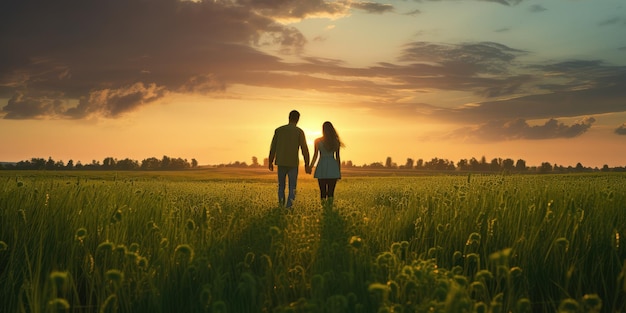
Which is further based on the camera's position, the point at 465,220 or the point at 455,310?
the point at 465,220

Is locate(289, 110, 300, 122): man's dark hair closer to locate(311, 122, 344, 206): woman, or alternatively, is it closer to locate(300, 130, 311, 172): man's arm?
locate(300, 130, 311, 172): man's arm

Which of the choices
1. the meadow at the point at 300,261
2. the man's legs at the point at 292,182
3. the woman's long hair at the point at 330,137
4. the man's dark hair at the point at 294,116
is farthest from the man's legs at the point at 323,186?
the meadow at the point at 300,261

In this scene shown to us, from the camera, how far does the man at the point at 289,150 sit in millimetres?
19812

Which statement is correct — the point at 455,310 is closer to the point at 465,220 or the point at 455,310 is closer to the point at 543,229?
the point at 543,229

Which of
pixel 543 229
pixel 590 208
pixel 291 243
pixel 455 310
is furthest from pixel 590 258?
pixel 455 310

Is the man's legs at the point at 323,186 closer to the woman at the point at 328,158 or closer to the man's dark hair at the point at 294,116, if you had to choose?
the woman at the point at 328,158

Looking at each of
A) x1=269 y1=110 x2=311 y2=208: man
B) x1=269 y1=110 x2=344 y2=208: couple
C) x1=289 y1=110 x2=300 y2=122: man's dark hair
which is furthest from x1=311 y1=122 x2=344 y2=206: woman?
x1=289 y1=110 x2=300 y2=122: man's dark hair

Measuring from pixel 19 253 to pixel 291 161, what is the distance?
1347 cm

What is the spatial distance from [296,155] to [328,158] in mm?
1306

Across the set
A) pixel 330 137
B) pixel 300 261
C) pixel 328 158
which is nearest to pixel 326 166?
pixel 328 158

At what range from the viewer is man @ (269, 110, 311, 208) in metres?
19.8

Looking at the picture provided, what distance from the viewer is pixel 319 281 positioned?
4.12 metres

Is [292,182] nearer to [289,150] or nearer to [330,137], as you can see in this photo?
[289,150]

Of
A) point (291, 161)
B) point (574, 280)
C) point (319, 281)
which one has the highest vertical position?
point (291, 161)
